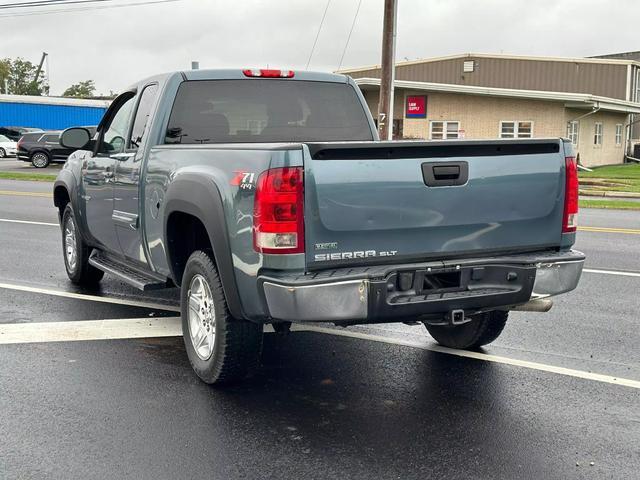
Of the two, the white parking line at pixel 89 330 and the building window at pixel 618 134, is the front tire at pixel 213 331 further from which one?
the building window at pixel 618 134

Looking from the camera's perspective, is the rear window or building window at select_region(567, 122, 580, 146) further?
building window at select_region(567, 122, 580, 146)

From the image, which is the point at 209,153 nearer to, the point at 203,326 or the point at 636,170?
the point at 203,326

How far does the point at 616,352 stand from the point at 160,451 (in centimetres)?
349

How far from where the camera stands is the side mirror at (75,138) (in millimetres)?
7020

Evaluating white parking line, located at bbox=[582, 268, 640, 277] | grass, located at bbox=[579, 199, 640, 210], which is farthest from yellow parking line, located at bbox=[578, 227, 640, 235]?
grass, located at bbox=[579, 199, 640, 210]

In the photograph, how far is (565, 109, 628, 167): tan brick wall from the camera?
35.6 m

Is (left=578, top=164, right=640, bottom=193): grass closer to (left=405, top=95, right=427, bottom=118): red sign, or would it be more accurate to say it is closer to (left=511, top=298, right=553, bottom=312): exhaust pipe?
(left=405, top=95, right=427, bottom=118): red sign

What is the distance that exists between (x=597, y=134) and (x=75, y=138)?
3451 cm

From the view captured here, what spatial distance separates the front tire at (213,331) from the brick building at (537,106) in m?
29.5

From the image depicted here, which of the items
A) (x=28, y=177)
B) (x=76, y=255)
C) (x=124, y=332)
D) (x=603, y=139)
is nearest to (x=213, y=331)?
(x=124, y=332)

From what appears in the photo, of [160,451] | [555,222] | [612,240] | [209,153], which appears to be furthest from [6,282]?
[612,240]

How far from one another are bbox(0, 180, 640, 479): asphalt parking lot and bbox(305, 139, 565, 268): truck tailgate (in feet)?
3.05

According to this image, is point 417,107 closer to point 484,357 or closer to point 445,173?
point 484,357

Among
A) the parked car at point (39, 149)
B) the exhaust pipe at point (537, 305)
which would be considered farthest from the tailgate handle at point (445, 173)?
the parked car at point (39, 149)
